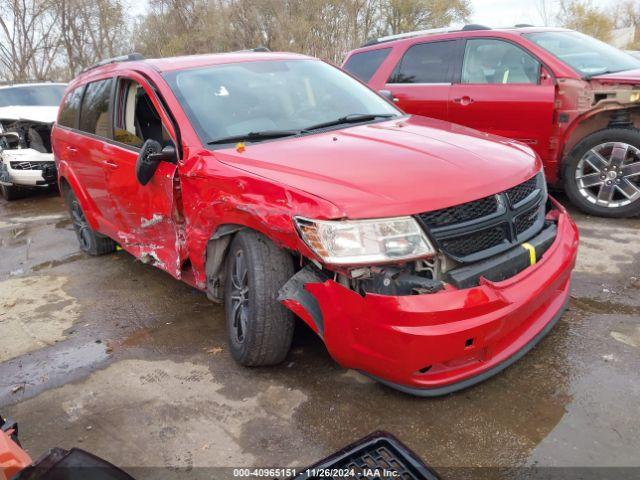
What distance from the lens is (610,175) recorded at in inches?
197

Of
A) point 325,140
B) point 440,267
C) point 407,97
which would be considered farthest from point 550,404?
point 407,97

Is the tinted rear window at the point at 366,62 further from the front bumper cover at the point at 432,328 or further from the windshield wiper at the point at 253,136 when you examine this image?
the front bumper cover at the point at 432,328

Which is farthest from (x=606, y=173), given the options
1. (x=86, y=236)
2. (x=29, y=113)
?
(x=29, y=113)

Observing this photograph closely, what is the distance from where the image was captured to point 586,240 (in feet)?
15.1

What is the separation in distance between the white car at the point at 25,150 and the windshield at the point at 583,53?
21.3 feet

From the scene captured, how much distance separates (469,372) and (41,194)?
9.04 meters

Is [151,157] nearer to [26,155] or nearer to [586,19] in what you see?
[26,155]

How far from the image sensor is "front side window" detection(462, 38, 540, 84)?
529cm

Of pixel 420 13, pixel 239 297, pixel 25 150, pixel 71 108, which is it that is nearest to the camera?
pixel 239 297

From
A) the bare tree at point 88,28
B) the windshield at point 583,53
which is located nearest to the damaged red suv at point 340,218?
the windshield at point 583,53

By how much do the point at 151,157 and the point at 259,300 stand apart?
122 centimetres

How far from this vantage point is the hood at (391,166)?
2354mm

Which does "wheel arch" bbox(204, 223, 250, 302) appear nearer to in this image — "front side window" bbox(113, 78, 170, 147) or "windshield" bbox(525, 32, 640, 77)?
"front side window" bbox(113, 78, 170, 147)

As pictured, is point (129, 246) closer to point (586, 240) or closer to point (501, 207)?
point (501, 207)
